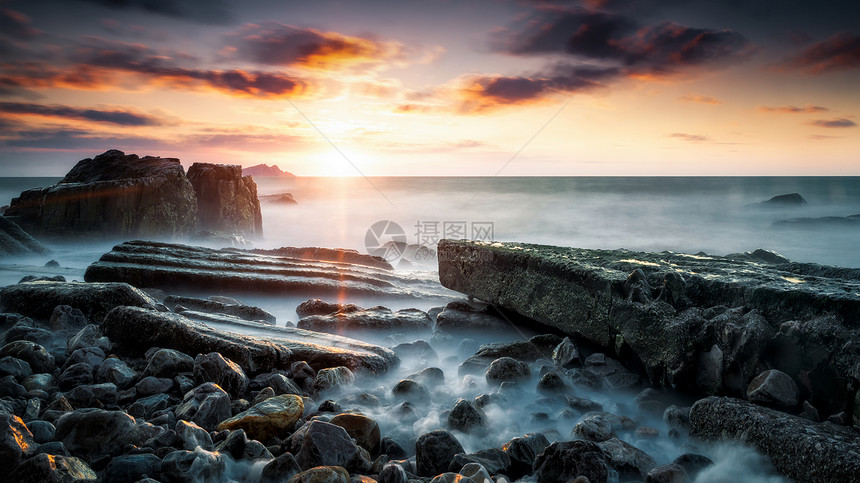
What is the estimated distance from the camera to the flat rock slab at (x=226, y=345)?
347 centimetres

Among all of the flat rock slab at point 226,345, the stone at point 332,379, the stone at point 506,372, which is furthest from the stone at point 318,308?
the stone at point 506,372

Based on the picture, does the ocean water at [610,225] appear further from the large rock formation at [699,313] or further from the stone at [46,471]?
the stone at [46,471]

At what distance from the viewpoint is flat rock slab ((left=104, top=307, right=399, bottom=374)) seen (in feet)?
11.4

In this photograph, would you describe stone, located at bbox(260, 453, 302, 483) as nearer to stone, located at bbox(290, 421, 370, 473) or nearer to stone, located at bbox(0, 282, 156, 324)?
stone, located at bbox(290, 421, 370, 473)

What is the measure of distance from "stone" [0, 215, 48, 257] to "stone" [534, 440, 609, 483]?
11.4 metres

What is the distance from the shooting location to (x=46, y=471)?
1.77m

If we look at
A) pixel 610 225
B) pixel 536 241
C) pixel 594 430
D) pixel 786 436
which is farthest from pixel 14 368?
pixel 610 225

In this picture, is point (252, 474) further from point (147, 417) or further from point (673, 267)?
point (673, 267)

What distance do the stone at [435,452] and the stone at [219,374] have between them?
137cm

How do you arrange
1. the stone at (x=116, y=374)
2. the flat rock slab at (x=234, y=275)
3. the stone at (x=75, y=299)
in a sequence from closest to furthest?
the stone at (x=116, y=374) < the stone at (x=75, y=299) < the flat rock slab at (x=234, y=275)

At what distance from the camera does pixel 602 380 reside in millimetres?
3551

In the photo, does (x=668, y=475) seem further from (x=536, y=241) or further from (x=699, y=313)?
(x=536, y=241)

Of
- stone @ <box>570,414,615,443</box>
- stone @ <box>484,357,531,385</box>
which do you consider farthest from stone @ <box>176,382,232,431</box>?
stone @ <box>570,414,615,443</box>

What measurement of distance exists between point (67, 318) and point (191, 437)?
8.73 ft
